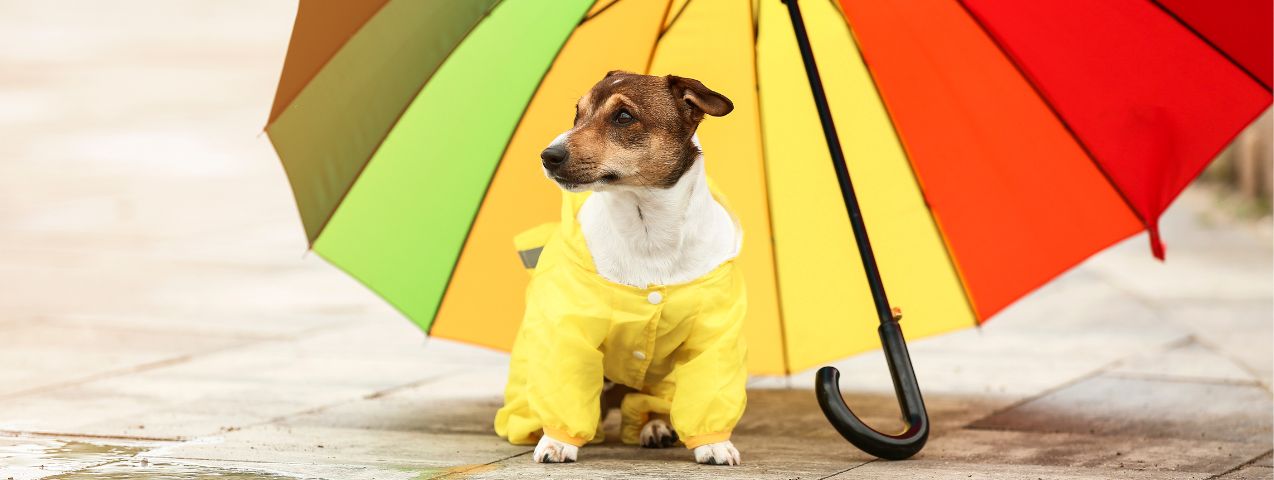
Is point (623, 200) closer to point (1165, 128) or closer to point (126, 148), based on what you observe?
point (1165, 128)

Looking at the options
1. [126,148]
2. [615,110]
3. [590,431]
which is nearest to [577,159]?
[615,110]

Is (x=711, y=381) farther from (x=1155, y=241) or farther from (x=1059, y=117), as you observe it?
(x=1155, y=241)

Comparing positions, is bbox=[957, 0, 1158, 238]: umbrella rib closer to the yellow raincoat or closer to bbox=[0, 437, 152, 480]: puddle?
the yellow raincoat

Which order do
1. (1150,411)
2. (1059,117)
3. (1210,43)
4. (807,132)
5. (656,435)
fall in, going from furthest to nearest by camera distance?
(1150,411), (807,132), (1059,117), (656,435), (1210,43)

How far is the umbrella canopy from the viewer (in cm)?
545

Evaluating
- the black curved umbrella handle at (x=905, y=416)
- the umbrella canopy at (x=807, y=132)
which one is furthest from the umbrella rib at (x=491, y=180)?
the black curved umbrella handle at (x=905, y=416)

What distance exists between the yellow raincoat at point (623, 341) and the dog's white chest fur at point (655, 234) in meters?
0.04

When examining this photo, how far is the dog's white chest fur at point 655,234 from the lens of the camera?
4.94 m

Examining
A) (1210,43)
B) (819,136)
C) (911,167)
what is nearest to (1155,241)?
(1210,43)

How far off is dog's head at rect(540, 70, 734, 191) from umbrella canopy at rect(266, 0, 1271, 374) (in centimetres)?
69

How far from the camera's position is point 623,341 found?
509 centimetres

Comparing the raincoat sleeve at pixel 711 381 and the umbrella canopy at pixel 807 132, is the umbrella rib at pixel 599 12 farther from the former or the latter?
the raincoat sleeve at pixel 711 381

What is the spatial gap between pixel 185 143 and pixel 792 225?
11809 millimetres

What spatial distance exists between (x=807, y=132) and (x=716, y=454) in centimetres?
130
